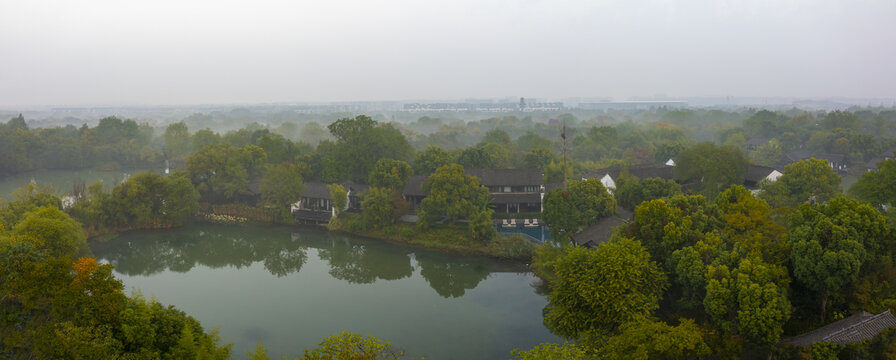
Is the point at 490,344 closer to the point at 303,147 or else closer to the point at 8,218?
the point at 8,218

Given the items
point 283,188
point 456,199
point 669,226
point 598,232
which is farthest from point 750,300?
point 283,188

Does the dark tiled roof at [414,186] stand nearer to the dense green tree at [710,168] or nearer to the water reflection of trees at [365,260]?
the water reflection of trees at [365,260]

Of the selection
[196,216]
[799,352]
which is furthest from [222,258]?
[799,352]

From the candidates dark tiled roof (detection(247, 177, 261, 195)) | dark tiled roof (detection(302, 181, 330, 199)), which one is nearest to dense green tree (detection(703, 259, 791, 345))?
dark tiled roof (detection(302, 181, 330, 199))

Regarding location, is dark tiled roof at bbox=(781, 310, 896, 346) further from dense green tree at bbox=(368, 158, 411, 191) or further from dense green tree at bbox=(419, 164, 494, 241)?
dense green tree at bbox=(368, 158, 411, 191)

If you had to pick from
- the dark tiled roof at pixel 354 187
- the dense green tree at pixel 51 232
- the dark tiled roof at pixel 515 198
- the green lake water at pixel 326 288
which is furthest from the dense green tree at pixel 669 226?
the dense green tree at pixel 51 232
